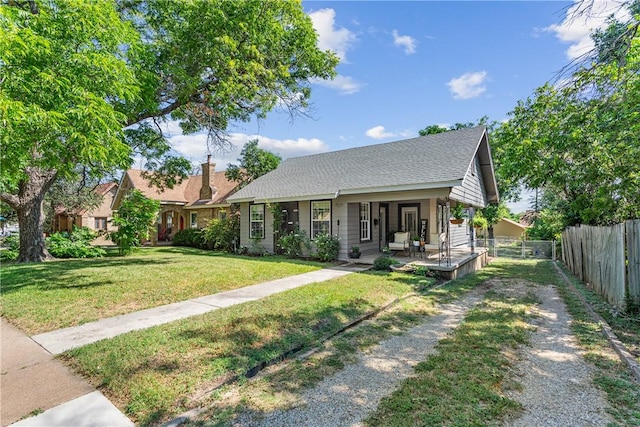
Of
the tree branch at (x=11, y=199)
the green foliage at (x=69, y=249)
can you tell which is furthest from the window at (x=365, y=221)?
the tree branch at (x=11, y=199)

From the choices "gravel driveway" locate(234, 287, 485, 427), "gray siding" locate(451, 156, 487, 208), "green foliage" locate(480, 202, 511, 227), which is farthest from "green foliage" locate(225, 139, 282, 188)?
"gravel driveway" locate(234, 287, 485, 427)

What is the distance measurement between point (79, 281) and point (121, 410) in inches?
272

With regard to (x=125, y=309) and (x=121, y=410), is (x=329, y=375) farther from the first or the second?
(x=125, y=309)

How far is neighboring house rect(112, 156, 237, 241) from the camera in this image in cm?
2158

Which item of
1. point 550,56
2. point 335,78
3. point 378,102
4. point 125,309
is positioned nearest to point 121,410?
point 125,309

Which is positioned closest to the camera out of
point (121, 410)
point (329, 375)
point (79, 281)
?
point (121, 410)

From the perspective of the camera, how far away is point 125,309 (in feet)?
19.4

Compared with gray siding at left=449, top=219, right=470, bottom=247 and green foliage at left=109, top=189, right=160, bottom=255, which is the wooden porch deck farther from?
green foliage at left=109, top=189, right=160, bottom=255

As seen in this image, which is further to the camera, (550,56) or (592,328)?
(550,56)

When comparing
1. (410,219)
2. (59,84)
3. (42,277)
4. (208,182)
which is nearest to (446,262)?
(410,219)

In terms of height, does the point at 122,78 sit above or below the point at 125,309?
above

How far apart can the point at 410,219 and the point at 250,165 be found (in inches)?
455

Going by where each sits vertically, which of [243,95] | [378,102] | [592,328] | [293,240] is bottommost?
[592,328]

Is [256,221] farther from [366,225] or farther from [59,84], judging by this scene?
[59,84]
